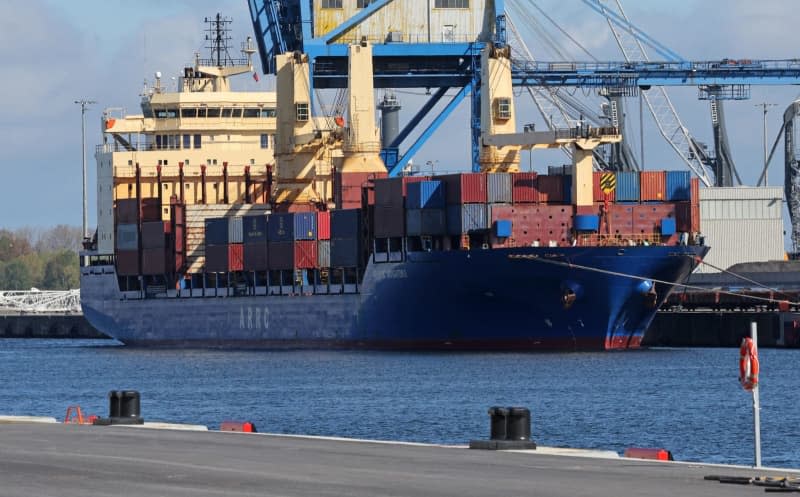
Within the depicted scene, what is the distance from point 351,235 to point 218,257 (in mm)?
8856

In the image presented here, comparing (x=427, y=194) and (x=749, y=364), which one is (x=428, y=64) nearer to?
(x=427, y=194)

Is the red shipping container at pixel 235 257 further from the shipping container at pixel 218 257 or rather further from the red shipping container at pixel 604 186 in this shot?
the red shipping container at pixel 604 186

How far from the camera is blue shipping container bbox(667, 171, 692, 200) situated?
6384 centimetres

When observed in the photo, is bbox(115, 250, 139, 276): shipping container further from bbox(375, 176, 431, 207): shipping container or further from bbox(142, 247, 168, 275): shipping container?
bbox(375, 176, 431, 207): shipping container

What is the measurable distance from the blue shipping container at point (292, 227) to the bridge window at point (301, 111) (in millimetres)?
5666

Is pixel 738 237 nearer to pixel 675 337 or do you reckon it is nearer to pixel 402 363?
pixel 675 337

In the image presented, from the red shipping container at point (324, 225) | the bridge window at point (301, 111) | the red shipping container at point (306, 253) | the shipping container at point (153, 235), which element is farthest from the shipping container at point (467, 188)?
the shipping container at point (153, 235)

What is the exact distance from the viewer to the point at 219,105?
8875 cm

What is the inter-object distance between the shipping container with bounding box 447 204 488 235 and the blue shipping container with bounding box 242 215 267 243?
530 inches

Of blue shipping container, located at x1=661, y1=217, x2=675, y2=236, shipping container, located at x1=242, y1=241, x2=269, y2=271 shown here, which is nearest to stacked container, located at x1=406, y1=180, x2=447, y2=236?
blue shipping container, located at x1=661, y1=217, x2=675, y2=236

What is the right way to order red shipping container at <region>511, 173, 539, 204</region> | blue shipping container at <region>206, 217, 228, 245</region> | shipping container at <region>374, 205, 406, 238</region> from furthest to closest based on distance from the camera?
blue shipping container at <region>206, 217, 228, 245</region> < shipping container at <region>374, 205, 406, 238</region> < red shipping container at <region>511, 173, 539, 204</region>

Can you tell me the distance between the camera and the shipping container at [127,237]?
83438mm

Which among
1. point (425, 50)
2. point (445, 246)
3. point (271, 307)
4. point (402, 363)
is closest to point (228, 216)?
point (271, 307)

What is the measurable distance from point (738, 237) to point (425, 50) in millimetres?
28676
